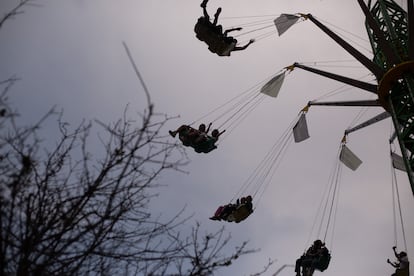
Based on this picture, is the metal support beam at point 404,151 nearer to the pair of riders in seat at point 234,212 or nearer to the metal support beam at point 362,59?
the metal support beam at point 362,59

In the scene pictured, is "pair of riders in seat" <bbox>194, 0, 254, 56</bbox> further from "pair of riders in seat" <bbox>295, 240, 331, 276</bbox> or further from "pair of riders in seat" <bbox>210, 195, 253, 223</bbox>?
"pair of riders in seat" <bbox>295, 240, 331, 276</bbox>

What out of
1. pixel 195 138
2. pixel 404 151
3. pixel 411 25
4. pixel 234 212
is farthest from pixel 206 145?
pixel 411 25

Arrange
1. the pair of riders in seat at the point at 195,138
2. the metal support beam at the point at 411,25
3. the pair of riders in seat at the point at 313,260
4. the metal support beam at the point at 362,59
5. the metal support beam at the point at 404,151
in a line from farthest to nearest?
1. the pair of riders in seat at the point at 313,260
2. the pair of riders in seat at the point at 195,138
3. the metal support beam at the point at 362,59
4. the metal support beam at the point at 411,25
5. the metal support beam at the point at 404,151

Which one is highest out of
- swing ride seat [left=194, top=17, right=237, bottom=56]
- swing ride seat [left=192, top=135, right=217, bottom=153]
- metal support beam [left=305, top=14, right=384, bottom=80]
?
swing ride seat [left=194, top=17, right=237, bottom=56]

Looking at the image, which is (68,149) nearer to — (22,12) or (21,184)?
(21,184)

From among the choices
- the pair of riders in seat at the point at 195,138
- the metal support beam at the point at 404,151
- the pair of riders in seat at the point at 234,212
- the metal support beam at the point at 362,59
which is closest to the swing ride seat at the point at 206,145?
the pair of riders in seat at the point at 195,138

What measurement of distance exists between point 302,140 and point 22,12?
12229 millimetres

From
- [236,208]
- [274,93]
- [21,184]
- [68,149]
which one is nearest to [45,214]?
[21,184]

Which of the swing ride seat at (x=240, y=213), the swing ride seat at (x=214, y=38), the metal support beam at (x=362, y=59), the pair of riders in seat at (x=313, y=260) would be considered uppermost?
the swing ride seat at (x=214, y=38)

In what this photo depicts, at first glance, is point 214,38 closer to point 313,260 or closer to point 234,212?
point 234,212

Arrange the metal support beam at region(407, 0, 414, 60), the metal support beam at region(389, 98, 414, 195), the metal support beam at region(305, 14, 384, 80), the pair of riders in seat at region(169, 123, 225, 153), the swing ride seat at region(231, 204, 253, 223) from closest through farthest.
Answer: the metal support beam at region(389, 98, 414, 195)
the metal support beam at region(407, 0, 414, 60)
the metal support beam at region(305, 14, 384, 80)
the pair of riders in seat at region(169, 123, 225, 153)
the swing ride seat at region(231, 204, 253, 223)

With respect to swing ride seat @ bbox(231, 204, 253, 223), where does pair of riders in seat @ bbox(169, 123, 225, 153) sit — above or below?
above

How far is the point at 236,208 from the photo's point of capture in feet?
46.8

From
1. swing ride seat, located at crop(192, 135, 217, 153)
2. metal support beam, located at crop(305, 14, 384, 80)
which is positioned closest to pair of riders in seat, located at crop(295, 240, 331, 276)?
swing ride seat, located at crop(192, 135, 217, 153)
